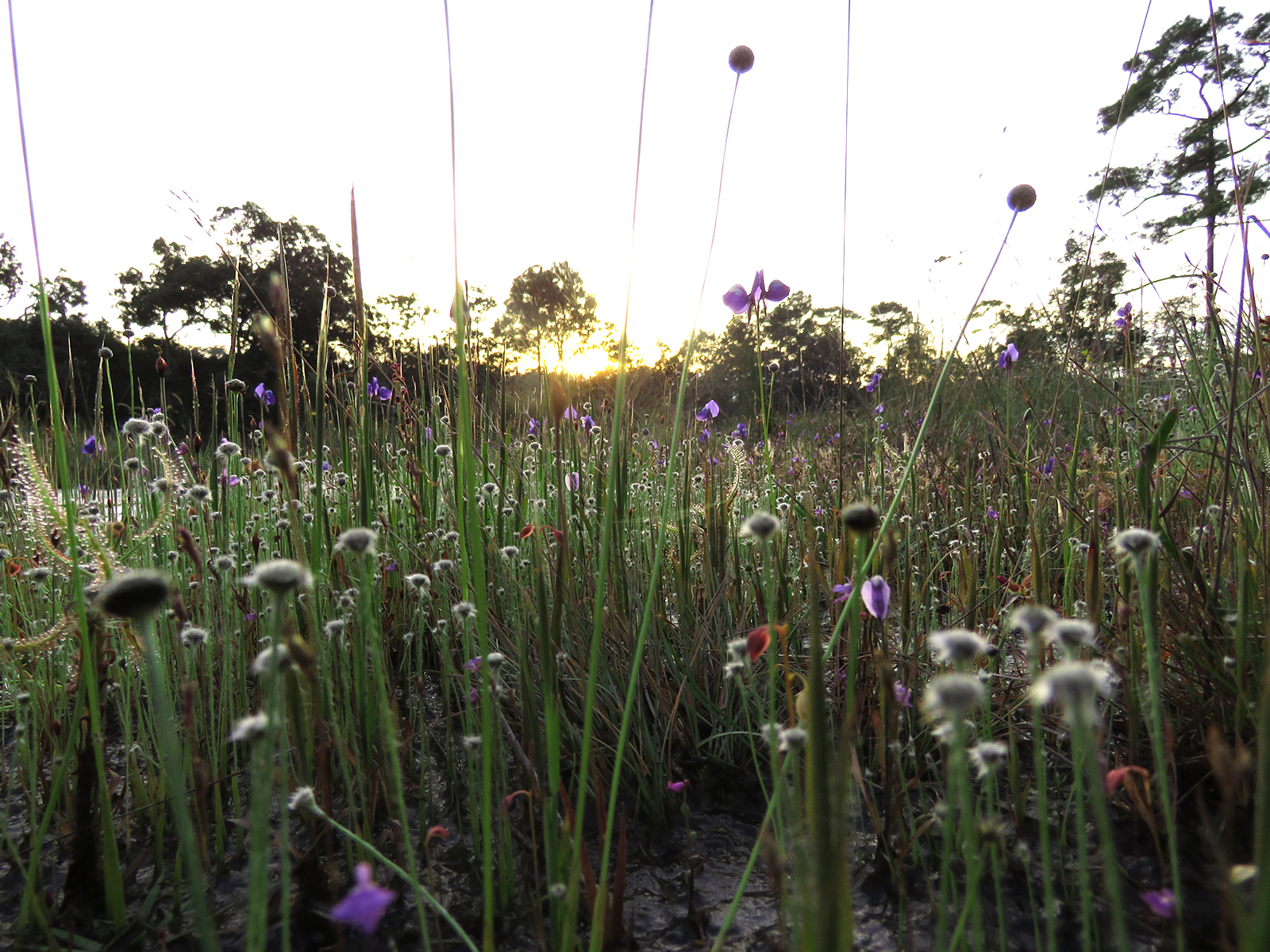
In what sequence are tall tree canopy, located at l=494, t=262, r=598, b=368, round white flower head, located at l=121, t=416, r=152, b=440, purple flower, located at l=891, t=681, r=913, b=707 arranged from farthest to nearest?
tall tree canopy, located at l=494, t=262, r=598, b=368
round white flower head, located at l=121, t=416, r=152, b=440
purple flower, located at l=891, t=681, r=913, b=707

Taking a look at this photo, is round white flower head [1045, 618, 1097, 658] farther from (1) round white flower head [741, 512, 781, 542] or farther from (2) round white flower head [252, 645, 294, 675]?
(2) round white flower head [252, 645, 294, 675]

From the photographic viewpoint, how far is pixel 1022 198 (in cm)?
101

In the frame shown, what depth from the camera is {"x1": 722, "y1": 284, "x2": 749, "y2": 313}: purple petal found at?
162cm

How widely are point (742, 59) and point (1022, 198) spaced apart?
484mm

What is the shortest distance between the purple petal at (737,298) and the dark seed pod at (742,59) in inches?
23.6

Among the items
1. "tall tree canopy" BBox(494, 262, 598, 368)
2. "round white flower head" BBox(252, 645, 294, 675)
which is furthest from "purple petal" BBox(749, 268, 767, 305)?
"round white flower head" BBox(252, 645, 294, 675)

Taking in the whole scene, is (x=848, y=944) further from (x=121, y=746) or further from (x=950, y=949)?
(x=121, y=746)

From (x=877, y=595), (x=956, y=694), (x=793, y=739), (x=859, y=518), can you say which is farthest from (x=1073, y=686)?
(x=877, y=595)

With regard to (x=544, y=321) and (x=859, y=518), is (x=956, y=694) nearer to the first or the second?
(x=859, y=518)

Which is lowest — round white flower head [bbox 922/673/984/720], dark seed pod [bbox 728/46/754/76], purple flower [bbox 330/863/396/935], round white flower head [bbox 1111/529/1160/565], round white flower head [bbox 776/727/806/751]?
purple flower [bbox 330/863/396/935]

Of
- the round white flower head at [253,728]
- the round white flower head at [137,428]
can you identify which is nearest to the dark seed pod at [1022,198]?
the round white flower head at [253,728]

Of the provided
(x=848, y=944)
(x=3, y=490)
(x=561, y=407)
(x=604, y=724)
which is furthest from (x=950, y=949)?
(x=3, y=490)

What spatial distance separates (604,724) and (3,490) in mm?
1604

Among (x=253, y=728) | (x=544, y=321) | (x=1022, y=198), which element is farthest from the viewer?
(x=544, y=321)
